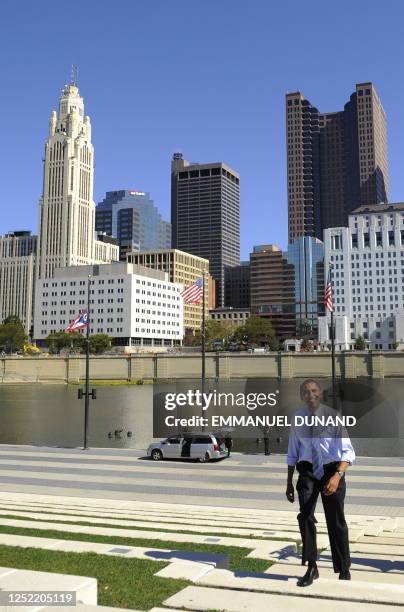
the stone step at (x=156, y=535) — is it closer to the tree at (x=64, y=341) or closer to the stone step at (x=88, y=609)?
the stone step at (x=88, y=609)

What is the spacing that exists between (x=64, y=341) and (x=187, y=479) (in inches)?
5607

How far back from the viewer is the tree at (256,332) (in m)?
186

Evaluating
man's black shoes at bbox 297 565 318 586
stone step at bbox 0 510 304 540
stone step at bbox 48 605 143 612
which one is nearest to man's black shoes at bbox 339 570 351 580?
man's black shoes at bbox 297 565 318 586

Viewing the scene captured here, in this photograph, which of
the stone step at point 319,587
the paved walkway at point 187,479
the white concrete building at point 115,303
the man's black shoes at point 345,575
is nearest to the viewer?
the stone step at point 319,587

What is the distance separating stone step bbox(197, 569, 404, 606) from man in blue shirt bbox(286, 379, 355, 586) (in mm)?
389

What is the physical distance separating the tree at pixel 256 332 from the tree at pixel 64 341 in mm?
54048

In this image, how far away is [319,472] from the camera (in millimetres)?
7891

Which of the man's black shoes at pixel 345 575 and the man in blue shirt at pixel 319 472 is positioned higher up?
the man in blue shirt at pixel 319 472

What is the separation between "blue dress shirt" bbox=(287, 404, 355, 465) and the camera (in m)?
7.84

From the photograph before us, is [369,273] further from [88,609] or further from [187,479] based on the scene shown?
[88,609]

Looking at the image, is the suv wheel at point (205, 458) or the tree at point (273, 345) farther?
the tree at point (273, 345)

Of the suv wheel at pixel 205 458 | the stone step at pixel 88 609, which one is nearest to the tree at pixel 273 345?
the suv wheel at pixel 205 458

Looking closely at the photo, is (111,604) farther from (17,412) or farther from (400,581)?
(17,412)

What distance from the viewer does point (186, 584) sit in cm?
730
